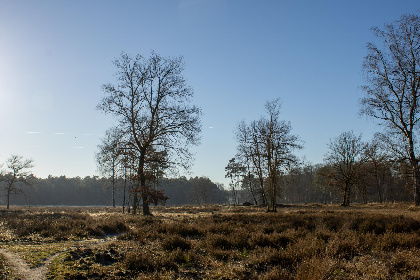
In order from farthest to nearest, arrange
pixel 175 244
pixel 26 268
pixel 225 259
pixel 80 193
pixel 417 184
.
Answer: pixel 80 193 < pixel 417 184 < pixel 175 244 < pixel 225 259 < pixel 26 268

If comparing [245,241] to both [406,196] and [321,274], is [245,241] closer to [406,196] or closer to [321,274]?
[321,274]

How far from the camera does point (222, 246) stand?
32.7 ft

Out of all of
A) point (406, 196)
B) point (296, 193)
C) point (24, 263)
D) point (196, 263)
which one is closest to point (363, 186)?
point (406, 196)

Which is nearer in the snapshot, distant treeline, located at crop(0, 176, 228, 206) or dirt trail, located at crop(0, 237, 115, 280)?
dirt trail, located at crop(0, 237, 115, 280)

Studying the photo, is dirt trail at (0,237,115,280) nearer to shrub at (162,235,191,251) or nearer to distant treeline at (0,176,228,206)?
shrub at (162,235,191,251)

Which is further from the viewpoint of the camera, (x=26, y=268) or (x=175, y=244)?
(x=175, y=244)

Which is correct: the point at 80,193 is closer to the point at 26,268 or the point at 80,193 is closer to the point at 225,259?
the point at 26,268

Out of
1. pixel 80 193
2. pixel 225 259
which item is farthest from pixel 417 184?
pixel 80 193

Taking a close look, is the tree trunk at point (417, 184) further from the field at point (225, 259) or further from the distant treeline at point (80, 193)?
the distant treeline at point (80, 193)

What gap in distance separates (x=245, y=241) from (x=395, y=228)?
22.5ft

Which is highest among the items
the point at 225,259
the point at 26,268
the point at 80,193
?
the point at 26,268

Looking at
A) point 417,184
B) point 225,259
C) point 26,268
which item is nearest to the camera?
point 26,268

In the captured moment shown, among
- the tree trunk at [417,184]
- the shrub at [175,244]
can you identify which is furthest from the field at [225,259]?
the tree trunk at [417,184]

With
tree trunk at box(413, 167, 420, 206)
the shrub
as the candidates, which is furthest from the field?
tree trunk at box(413, 167, 420, 206)
